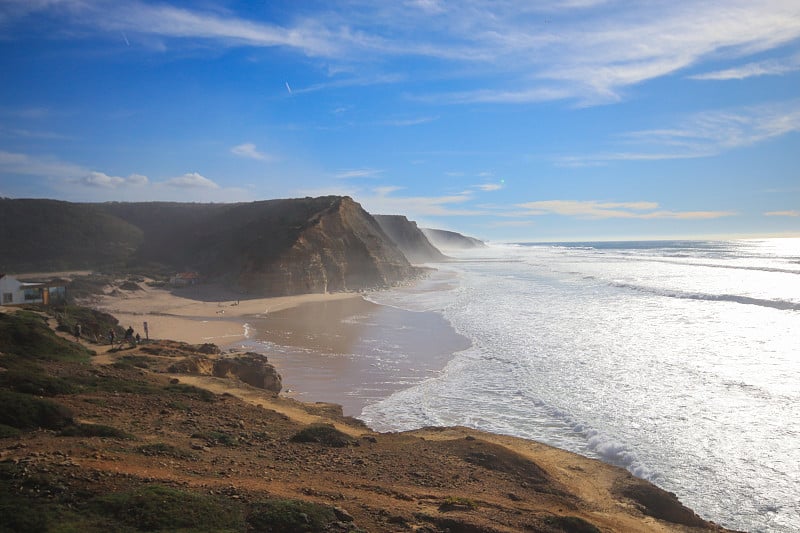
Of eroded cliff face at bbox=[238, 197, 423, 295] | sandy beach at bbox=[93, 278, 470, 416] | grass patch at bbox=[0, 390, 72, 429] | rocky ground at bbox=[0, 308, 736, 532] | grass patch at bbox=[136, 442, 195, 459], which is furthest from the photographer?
eroded cliff face at bbox=[238, 197, 423, 295]

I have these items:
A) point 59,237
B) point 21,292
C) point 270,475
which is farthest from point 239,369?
point 59,237

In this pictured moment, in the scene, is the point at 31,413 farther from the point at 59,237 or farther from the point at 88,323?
the point at 59,237

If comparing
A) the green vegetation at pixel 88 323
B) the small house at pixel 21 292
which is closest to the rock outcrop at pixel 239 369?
the green vegetation at pixel 88 323

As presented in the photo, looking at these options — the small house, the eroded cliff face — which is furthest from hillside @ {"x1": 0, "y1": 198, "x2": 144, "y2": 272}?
the small house

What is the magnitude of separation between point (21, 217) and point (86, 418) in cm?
7628

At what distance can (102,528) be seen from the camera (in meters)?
5.27

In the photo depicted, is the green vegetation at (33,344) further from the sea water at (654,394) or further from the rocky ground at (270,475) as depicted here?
the sea water at (654,394)

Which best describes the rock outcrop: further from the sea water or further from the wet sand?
the sea water

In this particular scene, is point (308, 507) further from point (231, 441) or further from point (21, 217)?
point (21, 217)

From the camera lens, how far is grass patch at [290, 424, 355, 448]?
1056 centimetres

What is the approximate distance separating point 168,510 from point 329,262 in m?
47.2

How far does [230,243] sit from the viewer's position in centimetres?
6150

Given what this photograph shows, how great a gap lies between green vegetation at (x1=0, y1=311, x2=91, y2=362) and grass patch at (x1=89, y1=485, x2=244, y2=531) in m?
11.3

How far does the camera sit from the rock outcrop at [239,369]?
17.2 meters
